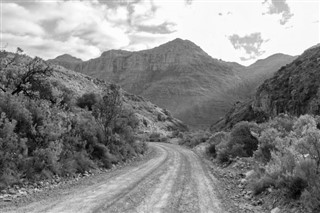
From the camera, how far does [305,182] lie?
877 cm

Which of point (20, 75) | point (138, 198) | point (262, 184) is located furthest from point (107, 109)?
point (262, 184)

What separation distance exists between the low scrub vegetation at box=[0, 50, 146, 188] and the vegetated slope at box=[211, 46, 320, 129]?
29.4 metres

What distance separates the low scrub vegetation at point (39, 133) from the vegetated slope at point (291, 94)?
2945 centimetres

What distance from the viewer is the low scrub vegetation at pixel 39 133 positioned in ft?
40.0

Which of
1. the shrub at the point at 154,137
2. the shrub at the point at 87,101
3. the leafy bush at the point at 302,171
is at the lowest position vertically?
the shrub at the point at 154,137

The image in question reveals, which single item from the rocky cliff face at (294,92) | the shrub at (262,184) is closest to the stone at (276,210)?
the shrub at (262,184)

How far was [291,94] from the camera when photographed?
159ft

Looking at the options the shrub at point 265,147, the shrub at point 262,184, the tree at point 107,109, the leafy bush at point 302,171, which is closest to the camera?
the leafy bush at point 302,171

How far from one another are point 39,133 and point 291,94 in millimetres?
43991

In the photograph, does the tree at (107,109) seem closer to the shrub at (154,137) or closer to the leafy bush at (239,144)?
the leafy bush at (239,144)

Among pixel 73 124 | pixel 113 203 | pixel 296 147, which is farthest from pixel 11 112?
pixel 296 147

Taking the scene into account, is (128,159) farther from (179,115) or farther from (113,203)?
(179,115)

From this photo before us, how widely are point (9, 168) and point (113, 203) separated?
16.0 ft

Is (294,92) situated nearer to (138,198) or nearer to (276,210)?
(276,210)
